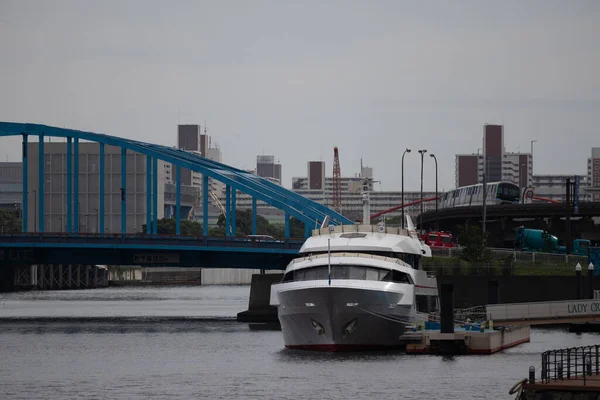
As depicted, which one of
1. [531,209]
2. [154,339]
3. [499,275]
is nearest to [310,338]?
[154,339]

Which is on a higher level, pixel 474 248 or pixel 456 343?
pixel 474 248

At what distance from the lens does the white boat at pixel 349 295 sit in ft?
224

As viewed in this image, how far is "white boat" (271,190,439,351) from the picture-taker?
68312mm

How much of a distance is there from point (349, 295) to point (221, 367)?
690cm

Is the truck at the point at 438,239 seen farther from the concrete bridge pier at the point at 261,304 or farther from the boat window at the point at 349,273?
the boat window at the point at 349,273

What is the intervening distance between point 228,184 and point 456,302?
3818cm

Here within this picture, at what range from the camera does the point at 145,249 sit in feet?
369

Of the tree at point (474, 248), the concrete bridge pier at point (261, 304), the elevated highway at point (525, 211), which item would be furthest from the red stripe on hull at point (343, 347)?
the elevated highway at point (525, 211)

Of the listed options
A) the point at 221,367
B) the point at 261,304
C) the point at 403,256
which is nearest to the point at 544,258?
the point at 261,304

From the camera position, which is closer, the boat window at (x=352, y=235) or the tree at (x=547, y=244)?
the boat window at (x=352, y=235)

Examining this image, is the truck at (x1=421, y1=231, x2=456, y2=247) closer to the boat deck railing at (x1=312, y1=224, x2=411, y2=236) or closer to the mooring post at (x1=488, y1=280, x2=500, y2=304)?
the mooring post at (x1=488, y1=280, x2=500, y2=304)

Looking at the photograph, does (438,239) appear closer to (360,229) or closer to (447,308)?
(360,229)

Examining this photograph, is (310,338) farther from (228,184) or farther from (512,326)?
(228,184)

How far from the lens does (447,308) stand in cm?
6731
